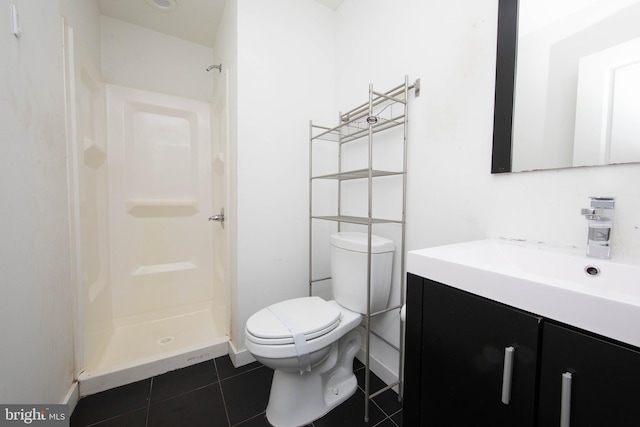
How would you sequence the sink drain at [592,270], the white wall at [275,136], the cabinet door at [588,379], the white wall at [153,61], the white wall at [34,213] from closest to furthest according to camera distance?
the cabinet door at [588,379]
the sink drain at [592,270]
the white wall at [34,213]
the white wall at [275,136]
the white wall at [153,61]

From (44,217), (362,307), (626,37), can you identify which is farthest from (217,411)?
(626,37)

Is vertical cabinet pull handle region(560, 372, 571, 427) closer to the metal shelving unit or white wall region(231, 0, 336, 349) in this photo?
the metal shelving unit

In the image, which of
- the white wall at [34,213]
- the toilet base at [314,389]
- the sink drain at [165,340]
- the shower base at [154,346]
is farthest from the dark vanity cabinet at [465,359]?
the sink drain at [165,340]

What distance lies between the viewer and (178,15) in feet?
5.79

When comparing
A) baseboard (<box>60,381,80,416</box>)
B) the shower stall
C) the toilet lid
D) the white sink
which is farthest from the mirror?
baseboard (<box>60,381,80,416</box>)

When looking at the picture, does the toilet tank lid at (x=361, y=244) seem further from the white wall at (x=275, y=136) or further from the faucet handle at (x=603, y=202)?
the faucet handle at (x=603, y=202)

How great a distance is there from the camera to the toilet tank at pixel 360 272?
1.22 m

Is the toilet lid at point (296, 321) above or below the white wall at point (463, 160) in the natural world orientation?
below

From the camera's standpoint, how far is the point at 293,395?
3.69 feet

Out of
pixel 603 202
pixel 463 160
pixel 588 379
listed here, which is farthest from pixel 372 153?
pixel 588 379

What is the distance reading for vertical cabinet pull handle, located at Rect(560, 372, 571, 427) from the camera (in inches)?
17.3

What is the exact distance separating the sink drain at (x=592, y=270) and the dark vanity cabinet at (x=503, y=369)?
31cm

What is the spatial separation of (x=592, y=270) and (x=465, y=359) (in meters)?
0.41

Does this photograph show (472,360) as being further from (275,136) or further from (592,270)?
(275,136)
